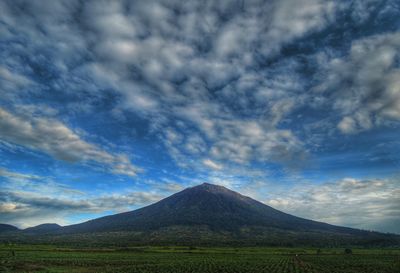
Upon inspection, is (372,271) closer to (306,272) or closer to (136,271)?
(306,272)

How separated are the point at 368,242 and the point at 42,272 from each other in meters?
200

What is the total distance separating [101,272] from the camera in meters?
48.2

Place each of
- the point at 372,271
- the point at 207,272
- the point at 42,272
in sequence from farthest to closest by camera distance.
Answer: the point at 372,271
the point at 207,272
the point at 42,272

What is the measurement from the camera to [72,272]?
4803 cm

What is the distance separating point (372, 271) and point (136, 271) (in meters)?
39.1

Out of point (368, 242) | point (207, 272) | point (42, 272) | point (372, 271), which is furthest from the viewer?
point (368, 242)

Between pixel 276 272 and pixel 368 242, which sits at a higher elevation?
pixel 368 242

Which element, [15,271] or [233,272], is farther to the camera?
[233,272]

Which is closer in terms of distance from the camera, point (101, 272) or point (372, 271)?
point (101, 272)

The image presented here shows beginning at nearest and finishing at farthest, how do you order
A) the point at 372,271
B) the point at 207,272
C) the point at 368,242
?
the point at 207,272, the point at 372,271, the point at 368,242

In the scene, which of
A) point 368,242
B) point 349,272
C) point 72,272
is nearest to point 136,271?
point 72,272

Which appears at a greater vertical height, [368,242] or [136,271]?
[368,242]

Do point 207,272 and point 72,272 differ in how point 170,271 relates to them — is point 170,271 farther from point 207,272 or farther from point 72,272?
point 72,272

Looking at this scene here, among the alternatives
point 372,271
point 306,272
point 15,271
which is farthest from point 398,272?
point 15,271
